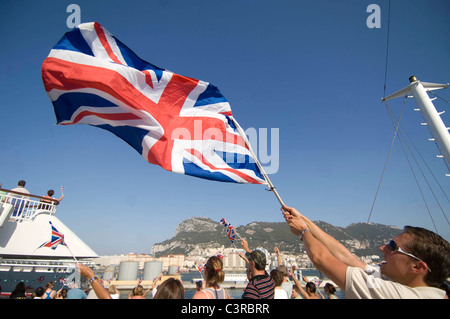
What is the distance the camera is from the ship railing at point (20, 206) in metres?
8.65

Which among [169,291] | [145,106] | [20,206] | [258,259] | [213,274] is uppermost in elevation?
[145,106]

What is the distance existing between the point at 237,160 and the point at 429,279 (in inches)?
139

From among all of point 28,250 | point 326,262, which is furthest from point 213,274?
point 28,250

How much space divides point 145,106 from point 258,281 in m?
4.20

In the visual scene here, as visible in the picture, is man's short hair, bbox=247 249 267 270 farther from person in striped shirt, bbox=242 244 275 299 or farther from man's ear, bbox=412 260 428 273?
man's ear, bbox=412 260 428 273

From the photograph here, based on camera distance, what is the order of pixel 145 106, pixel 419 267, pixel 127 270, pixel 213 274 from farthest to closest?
pixel 127 270, pixel 145 106, pixel 213 274, pixel 419 267

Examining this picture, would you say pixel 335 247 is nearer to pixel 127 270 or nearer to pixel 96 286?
pixel 96 286

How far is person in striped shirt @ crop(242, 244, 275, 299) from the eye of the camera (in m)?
3.11

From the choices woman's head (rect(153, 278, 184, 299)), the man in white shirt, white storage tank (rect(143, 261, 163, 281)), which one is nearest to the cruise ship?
woman's head (rect(153, 278, 184, 299))

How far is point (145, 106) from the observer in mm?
5117

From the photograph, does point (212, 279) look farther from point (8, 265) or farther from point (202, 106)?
point (8, 265)

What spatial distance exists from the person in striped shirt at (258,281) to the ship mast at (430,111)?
448 inches

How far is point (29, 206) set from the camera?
396 inches
